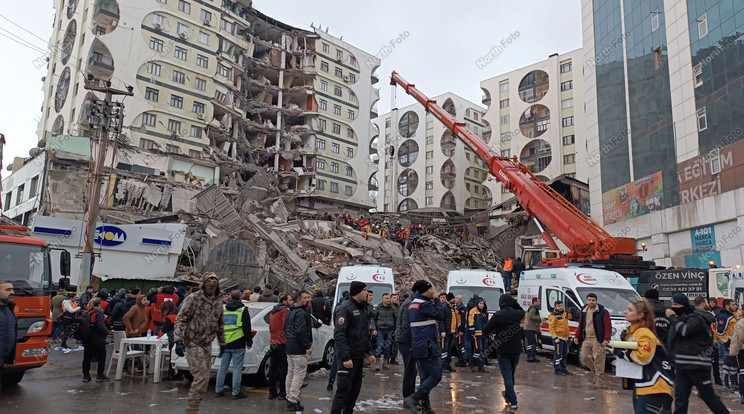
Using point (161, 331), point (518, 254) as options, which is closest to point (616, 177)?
point (518, 254)

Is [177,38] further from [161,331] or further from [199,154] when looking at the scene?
[161,331]

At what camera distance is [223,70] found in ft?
163

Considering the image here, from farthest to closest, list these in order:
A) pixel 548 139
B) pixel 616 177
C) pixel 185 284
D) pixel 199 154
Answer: pixel 548 139, pixel 199 154, pixel 616 177, pixel 185 284

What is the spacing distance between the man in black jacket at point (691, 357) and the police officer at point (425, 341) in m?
2.81

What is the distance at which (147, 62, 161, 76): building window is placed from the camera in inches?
1711

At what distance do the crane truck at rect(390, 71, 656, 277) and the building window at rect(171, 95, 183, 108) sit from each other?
33.6 m

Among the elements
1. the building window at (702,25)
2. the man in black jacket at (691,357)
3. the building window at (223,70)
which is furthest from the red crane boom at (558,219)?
the building window at (223,70)

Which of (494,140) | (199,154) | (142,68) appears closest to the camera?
(142,68)

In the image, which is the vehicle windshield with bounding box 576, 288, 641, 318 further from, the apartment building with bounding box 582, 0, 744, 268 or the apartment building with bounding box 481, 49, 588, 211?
the apartment building with bounding box 481, 49, 588, 211

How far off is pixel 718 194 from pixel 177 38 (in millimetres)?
44291

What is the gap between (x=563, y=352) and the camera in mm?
11148

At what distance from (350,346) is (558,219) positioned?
12.6m

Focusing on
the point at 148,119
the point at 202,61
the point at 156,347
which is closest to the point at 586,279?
the point at 156,347

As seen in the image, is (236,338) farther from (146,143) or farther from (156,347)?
(146,143)
